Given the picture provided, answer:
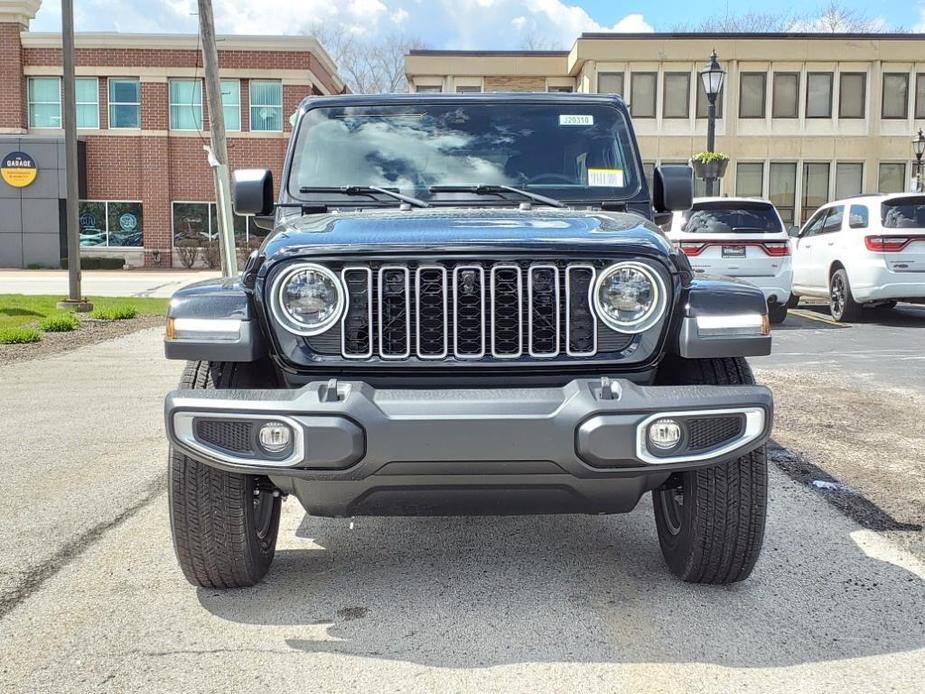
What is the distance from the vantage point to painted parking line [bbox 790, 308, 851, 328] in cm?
1411

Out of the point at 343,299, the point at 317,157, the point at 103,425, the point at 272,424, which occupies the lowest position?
the point at 103,425

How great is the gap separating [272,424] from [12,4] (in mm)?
36808

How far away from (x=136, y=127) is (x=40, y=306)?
20.3 metres

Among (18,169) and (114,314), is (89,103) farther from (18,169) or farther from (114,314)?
(114,314)

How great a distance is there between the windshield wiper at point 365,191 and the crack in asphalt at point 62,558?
1774 mm

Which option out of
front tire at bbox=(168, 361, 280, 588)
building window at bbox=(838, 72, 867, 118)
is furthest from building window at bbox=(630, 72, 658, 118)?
front tire at bbox=(168, 361, 280, 588)

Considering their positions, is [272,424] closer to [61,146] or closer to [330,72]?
[61,146]

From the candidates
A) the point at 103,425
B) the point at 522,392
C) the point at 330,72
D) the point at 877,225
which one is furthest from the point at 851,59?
the point at 522,392

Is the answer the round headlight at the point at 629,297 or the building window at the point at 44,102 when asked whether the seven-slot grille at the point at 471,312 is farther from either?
the building window at the point at 44,102

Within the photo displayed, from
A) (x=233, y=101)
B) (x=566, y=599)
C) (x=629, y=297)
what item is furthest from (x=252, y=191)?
(x=233, y=101)

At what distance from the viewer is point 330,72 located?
39156 mm

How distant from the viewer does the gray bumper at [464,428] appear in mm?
2982

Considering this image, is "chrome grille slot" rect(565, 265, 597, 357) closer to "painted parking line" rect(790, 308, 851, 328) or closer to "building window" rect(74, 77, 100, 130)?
"painted parking line" rect(790, 308, 851, 328)

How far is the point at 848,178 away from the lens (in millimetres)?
36531
